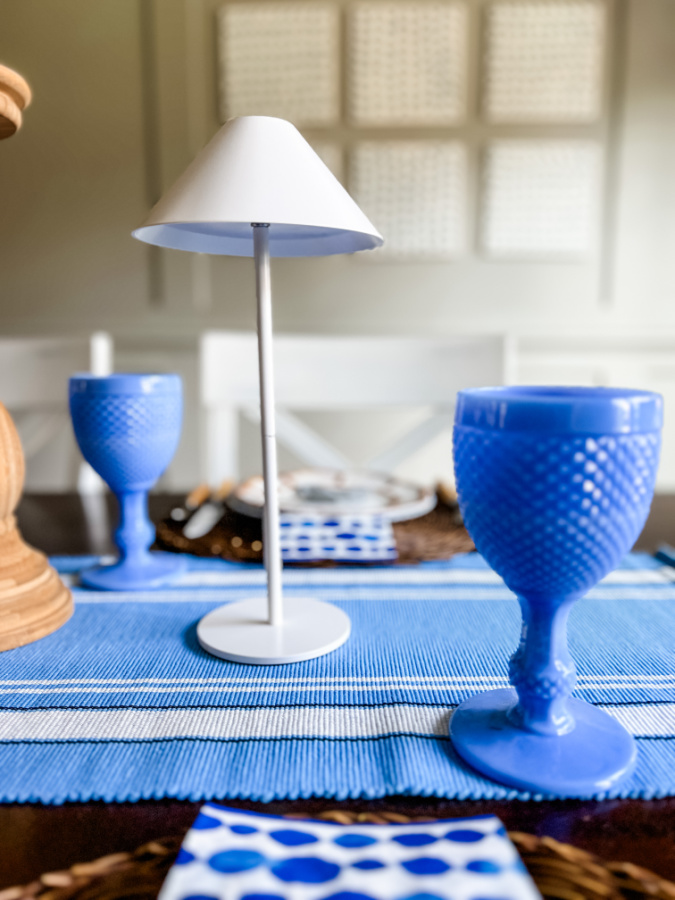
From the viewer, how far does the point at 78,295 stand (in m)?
2.30

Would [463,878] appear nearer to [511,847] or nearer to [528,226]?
[511,847]

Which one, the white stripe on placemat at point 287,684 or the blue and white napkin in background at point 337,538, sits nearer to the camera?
the white stripe on placemat at point 287,684

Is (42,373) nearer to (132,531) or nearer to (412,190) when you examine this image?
(132,531)

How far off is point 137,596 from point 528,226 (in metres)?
2.01

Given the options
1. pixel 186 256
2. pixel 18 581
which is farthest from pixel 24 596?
pixel 186 256

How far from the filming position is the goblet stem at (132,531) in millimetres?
615

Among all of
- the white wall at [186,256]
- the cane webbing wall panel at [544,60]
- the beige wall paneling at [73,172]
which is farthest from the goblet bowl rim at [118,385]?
the cane webbing wall panel at [544,60]

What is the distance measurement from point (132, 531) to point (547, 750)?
43 centimetres

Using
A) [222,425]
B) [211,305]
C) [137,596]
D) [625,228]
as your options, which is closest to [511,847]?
[137,596]

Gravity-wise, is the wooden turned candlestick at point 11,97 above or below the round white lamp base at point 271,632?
above

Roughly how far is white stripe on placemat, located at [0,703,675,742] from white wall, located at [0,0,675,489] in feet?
6.50

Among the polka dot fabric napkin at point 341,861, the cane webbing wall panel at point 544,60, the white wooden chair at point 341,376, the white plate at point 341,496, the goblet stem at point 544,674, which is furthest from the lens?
the cane webbing wall panel at point 544,60

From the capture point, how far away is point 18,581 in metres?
0.47

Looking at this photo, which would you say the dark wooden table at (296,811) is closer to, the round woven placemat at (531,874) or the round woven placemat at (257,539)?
the round woven placemat at (531,874)
